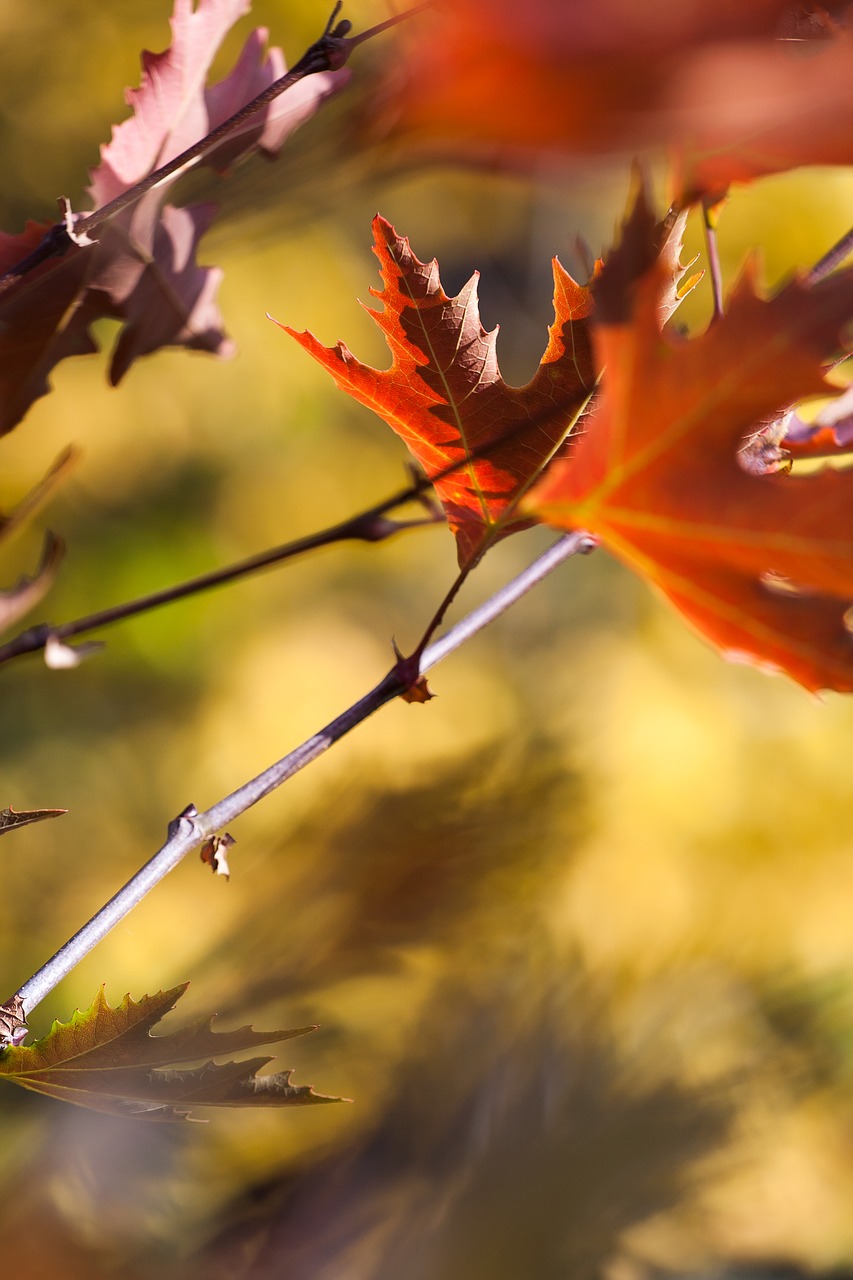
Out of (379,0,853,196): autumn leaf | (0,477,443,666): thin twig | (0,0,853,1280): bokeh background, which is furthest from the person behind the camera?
(0,0,853,1280): bokeh background

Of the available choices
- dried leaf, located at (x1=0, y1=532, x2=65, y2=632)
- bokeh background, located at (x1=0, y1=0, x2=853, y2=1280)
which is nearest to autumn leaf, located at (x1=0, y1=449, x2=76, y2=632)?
dried leaf, located at (x1=0, y1=532, x2=65, y2=632)

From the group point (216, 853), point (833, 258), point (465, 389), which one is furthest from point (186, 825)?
point (833, 258)

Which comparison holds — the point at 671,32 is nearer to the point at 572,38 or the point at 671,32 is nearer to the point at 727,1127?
the point at 572,38

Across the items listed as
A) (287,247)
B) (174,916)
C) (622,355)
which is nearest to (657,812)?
(174,916)

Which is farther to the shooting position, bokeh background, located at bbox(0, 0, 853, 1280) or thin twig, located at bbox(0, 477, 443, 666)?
bokeh background, located at bbox(0, 0, 853, 1280)

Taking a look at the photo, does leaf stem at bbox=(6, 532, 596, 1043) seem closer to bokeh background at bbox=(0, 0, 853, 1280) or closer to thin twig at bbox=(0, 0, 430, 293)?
thin twig at bbox=(0, 0, 430, 293)
